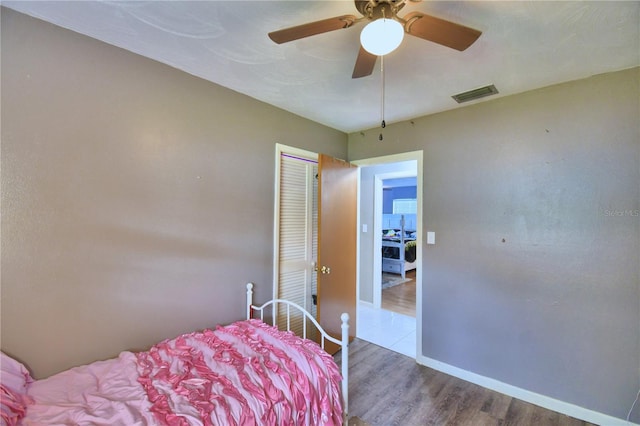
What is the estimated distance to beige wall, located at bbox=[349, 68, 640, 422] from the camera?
1917mm

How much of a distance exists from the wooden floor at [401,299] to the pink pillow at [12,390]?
3891mm

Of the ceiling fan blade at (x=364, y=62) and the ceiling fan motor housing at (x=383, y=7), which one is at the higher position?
the ceiling fan motor housing at (x=383, y=7)

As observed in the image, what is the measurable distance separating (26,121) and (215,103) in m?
1.11

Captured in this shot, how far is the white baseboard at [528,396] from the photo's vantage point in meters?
1.95

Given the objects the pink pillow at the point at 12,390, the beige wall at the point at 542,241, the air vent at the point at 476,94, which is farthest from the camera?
the air vent at the point at 476,94

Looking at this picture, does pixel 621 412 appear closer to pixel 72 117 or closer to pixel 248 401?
pixel 248 401

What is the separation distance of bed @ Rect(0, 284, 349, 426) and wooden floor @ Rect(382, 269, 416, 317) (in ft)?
9.21

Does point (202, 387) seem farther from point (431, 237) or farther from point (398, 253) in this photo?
point (398, 253)

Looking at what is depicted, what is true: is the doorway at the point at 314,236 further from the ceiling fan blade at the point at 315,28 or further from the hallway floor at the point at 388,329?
the ceiling fan blade at the point at 315,28

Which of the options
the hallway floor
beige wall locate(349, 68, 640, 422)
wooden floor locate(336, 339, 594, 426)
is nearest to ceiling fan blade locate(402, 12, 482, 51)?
beige wall locate(349, 68, 640, 422)

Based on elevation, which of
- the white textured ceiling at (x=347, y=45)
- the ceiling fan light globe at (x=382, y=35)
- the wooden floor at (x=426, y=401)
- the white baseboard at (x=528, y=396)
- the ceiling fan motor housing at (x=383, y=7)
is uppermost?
the white textured ceiling at (x=347, y=45)

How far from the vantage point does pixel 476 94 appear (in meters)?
2.31

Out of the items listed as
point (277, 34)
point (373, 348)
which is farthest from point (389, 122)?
point (373, 348)

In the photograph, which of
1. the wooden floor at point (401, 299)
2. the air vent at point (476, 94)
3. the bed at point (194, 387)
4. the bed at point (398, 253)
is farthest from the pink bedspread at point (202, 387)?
the bed at point (398, 253)
